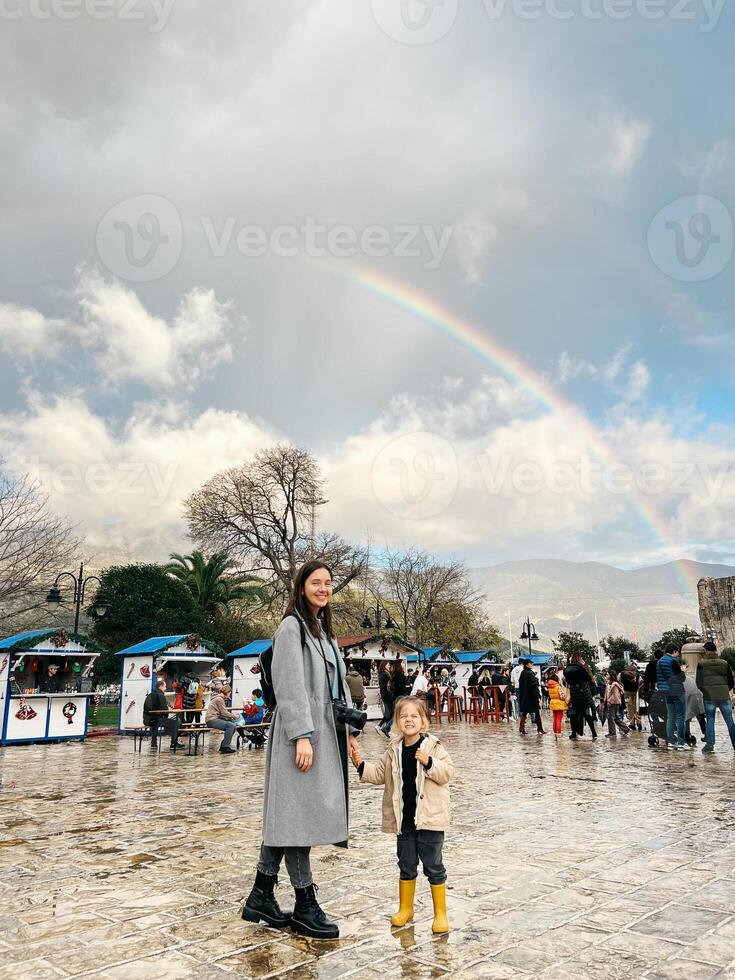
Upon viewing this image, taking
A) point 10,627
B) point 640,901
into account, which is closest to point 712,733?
point 640,901

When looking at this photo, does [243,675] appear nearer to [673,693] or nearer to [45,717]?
[45,717]

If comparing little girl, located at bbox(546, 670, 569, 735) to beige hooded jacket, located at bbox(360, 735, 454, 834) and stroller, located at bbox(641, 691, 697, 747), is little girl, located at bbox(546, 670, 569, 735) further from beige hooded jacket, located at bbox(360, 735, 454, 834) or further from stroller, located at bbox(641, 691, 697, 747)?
beige hooded jacket, located at bbox(360, 735, 454, 834)

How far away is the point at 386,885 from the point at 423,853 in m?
1.16

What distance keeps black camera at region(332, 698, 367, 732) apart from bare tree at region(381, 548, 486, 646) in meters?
Result: 42.8

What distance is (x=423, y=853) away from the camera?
11.6ft

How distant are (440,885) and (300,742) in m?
1.03

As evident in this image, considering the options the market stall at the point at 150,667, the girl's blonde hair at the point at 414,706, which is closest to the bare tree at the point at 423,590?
the market stall at the point at 150,667

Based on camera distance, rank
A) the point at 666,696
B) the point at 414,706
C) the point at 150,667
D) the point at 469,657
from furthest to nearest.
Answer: the point at 469,657
the point at 150,667
the point at 666,696
the point at 414,706

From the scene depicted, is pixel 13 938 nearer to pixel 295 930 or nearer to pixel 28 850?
pixel 295 930

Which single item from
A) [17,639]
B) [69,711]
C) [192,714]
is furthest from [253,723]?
[17,639]

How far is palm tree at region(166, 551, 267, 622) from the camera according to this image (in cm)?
3772

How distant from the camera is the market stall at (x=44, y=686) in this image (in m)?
15.9

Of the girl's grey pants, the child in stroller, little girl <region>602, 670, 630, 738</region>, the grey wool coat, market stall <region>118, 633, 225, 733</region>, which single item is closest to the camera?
the grey wool coat

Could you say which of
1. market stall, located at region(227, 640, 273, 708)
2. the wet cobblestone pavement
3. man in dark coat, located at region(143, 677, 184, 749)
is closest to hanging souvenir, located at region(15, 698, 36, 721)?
man in dark coat, located at region(143, 677, 184, 749)
